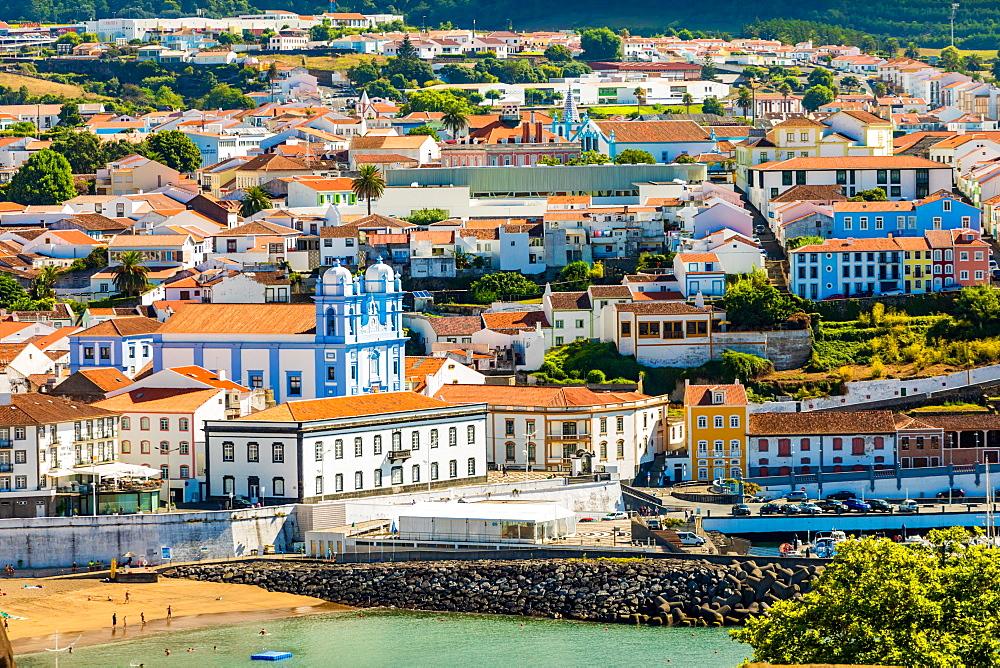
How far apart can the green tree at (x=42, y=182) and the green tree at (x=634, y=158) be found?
2750 cm

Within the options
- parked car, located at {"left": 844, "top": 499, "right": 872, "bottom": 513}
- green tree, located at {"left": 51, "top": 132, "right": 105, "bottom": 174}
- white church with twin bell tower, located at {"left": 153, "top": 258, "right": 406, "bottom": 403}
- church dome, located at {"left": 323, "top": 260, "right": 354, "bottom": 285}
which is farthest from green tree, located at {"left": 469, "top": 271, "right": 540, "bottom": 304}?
green tree, located at {"left": 51, "top": 132, "right": 105, "bottom": 174}

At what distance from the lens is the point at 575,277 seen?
8588cm

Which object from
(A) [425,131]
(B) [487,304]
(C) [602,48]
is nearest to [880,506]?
(B) [487,304]

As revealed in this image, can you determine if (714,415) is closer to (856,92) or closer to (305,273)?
(305,273)

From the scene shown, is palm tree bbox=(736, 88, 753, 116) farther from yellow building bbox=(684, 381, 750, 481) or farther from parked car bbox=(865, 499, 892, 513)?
parked car bbox=(865, 499, 892, 513)

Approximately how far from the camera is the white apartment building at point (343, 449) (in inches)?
2493

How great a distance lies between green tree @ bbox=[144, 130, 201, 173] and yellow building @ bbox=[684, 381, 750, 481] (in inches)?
2055

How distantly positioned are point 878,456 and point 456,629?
20.7 m

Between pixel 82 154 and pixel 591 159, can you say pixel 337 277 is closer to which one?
pixel 591 159

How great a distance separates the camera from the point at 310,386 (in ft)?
234

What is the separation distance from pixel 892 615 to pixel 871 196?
56.0 metres

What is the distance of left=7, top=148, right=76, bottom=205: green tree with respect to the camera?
109500mm

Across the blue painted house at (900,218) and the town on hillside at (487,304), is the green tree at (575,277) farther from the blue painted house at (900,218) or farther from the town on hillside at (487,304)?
the blue painted house at (900,218)

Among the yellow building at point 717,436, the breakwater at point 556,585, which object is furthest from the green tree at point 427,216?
the breakwater at point 556,585
